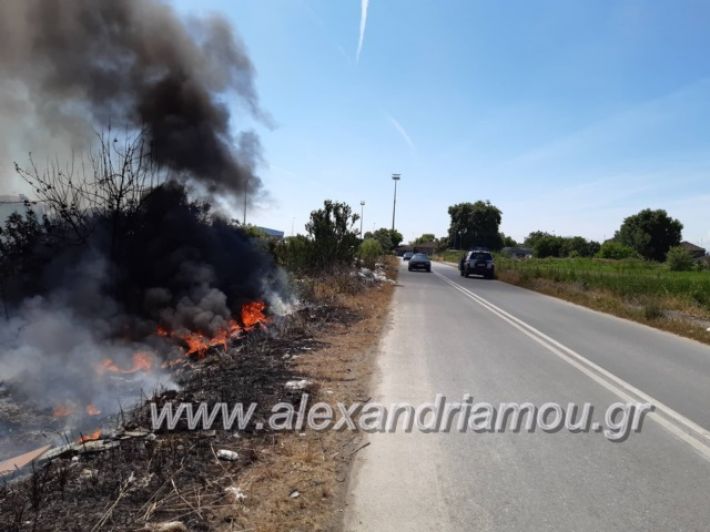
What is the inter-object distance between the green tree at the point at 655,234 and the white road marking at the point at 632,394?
66.8 meters

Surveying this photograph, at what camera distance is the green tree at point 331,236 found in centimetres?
1645

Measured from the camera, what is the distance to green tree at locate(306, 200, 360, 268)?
54.0 ft

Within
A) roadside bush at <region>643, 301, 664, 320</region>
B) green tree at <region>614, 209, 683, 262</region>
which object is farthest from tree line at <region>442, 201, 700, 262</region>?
roadside bush at <region>643, 301, 664, 320</region>

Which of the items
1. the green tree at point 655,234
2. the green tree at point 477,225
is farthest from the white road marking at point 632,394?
the green tree at point 477,225

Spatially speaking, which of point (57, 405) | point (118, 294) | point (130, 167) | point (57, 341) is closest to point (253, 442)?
point (57, 405)

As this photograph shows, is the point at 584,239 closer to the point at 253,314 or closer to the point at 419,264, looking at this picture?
the point at 419,264

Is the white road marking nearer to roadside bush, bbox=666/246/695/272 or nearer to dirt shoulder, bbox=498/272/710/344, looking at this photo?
dirt shoulder, bbox=498/272/710/344

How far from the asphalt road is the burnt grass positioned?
81 cm

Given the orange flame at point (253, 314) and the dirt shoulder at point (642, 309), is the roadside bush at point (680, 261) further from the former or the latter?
the orange flame at point (253, 314)

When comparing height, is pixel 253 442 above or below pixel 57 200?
below

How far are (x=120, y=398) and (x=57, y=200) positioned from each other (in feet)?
15.7

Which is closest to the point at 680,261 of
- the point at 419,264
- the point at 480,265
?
the point at 480,265

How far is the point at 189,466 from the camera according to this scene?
3244 mm

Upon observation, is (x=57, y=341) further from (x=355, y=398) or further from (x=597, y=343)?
(x=597, y=343)
